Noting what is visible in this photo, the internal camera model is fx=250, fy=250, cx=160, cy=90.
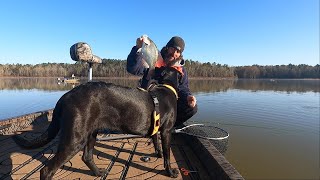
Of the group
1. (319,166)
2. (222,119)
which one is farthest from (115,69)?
(319,166)

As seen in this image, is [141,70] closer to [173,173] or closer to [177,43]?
[177,43]

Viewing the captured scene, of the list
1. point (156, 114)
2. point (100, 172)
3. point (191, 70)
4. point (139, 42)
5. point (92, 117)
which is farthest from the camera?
point (191, 70)

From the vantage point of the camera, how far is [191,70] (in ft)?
432

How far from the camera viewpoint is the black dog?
3.32 meters

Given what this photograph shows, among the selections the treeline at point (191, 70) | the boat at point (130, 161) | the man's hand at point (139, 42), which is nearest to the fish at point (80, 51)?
the man's hand at point (139, 42)

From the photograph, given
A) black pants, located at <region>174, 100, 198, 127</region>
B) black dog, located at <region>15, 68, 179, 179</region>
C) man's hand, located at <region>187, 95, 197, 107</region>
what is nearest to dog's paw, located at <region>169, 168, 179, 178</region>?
black dog, located at <region>15, 68, 179, 179</region>

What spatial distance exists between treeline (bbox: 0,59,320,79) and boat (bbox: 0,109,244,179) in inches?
4254

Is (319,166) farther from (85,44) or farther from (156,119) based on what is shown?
(85,44)

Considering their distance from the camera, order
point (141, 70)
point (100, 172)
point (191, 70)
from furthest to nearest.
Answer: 1. point (191, 70)
2. point (141, 70)
3. point (100, 172)

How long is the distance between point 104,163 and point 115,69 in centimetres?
11851

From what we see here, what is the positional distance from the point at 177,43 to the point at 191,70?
420 feet

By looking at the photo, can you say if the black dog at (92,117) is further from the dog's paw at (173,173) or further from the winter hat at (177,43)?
the winter hat at (177,43)

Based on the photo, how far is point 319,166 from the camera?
9.08 metres

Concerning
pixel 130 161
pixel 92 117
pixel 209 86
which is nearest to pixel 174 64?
pixel 130 161
